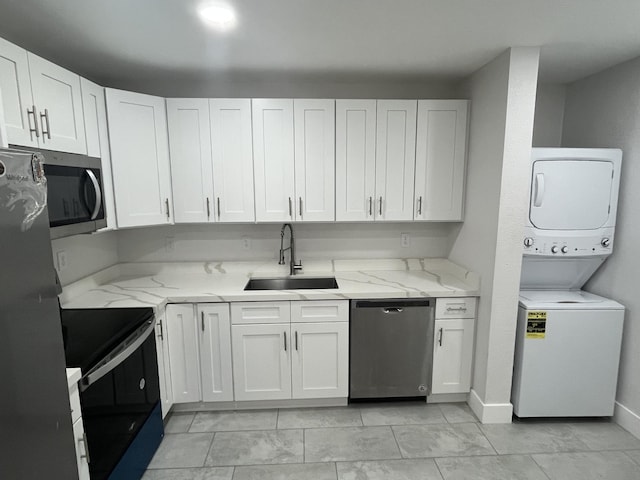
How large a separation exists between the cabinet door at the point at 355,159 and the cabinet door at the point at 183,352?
1310 millimetres

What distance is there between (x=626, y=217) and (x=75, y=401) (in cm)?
319

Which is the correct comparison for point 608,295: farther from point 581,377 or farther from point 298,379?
point 298,379

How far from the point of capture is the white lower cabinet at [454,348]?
2348 millimetres

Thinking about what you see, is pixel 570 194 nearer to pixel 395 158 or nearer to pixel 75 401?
pixel 395 158

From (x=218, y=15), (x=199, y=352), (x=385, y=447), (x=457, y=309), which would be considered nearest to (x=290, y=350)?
(x=199, y=352)

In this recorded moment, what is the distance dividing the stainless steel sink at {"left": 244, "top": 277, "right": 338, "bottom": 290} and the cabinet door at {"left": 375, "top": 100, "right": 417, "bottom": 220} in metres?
0.69

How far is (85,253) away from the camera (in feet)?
7.85

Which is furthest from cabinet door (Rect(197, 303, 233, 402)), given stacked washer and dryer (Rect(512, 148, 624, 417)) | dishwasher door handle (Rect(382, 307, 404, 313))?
stacked washer and dryer (Rect(512, 148, 624, 417))

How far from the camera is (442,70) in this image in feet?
7.76

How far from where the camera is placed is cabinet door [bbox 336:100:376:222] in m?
2.44

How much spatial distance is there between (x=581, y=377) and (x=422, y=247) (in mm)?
1384

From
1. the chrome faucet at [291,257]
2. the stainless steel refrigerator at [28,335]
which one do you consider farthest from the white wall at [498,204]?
the stainless steel refrigerator at [28,335]

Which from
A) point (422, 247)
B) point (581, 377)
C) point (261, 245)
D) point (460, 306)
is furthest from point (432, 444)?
point (261, 245)

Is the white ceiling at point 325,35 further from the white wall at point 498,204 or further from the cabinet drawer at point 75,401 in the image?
the cabinet drawer at point 75,401
